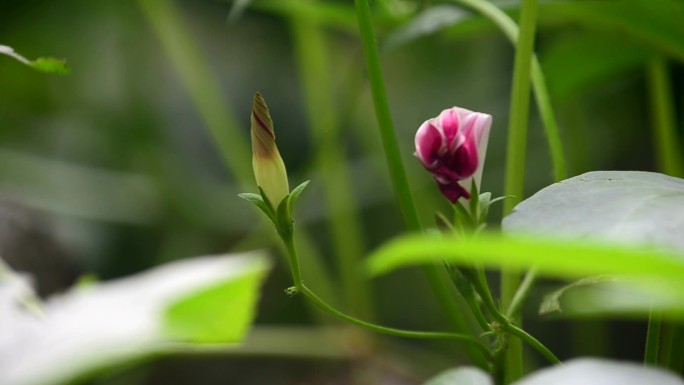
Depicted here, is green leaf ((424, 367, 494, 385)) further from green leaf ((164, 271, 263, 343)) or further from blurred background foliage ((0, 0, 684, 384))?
blurred background foliage ((0, 0, 684, 384))

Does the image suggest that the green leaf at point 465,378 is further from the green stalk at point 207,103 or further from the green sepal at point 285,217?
the green stalk at point 207,103

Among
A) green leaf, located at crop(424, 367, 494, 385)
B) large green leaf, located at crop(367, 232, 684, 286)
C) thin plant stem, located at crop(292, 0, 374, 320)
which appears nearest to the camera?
large green leaf, located at crop(367, 232, 684, 286)

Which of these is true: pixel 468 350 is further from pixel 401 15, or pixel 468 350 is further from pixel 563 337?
pixel 563 337

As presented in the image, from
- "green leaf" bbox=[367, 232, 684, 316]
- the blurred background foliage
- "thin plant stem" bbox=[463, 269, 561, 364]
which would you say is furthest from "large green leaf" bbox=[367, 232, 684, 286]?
the blurred background foliage

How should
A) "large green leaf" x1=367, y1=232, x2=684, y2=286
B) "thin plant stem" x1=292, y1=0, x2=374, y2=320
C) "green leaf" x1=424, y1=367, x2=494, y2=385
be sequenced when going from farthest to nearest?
"thin plant stem" x1=292, y1=0, x2=374, y2=320 < "green leaf" x1=424, y1=367, x2=494, y2=385 < "large green leaf" x1=367, y1=232, x2=684, y2=286

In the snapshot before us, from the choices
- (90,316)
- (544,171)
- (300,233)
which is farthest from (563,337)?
(90,316)
